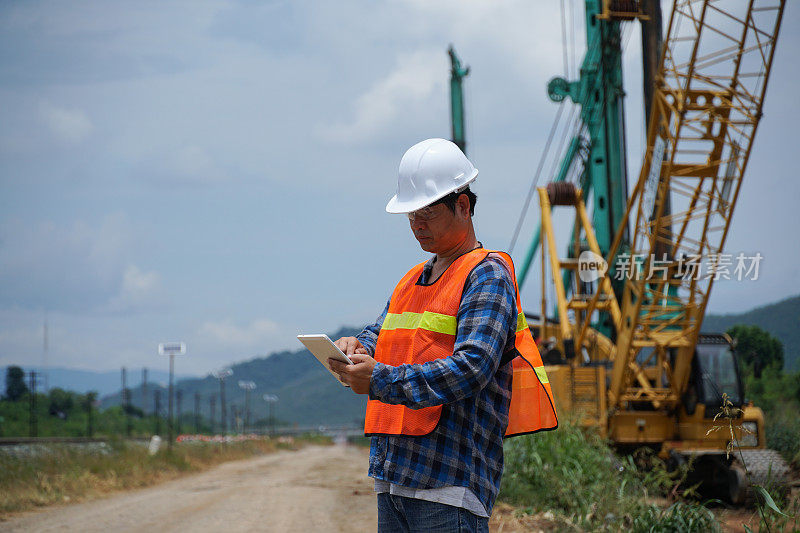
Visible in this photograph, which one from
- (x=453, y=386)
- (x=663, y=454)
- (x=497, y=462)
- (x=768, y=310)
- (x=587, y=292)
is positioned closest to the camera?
(x=453, y=386)

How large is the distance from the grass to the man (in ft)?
28.3

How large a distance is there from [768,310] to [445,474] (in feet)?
114

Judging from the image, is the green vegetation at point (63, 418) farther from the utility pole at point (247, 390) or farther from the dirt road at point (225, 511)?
the dirt road at point (225, 511)

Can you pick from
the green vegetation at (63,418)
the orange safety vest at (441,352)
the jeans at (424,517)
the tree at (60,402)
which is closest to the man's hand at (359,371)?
the orange safety vest at (441,352)

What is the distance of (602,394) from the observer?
1455 cm

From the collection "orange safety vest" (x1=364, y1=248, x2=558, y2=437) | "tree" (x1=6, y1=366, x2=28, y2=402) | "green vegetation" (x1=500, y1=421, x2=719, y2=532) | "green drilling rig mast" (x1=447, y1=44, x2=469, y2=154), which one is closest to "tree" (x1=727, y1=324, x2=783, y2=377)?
"green drilling rig mast" (x1=447, y1=44, x2=469, y2=154)

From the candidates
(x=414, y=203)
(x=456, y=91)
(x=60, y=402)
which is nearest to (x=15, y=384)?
(x=60, y=402)

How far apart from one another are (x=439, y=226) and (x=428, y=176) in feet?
0.49

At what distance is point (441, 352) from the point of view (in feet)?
7.86

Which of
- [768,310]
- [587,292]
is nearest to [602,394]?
[587,292]

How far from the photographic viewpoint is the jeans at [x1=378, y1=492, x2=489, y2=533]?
2.35m

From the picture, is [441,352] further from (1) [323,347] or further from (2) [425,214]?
(2) [425,214]

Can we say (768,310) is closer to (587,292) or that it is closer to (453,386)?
(587,292)

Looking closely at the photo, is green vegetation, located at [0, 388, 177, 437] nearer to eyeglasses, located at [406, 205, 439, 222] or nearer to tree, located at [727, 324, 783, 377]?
tree, located at [727, 324, 783, 377]
